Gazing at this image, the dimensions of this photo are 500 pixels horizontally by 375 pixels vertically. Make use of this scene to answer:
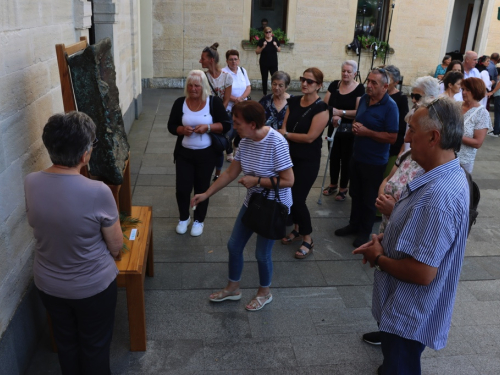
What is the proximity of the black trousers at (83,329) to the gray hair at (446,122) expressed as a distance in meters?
1.96

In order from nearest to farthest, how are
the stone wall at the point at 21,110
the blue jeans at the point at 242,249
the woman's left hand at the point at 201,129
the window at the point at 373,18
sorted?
the stone wall at the point at 21,110
the blue jeans at the point at 242,249
the woman's left hand at the point at 201,129
the window at the point at 373,18

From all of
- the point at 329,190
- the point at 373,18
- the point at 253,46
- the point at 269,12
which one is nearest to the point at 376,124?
the point at 329,190

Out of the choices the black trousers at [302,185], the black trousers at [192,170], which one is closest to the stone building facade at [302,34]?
the black trousers at [192,170]

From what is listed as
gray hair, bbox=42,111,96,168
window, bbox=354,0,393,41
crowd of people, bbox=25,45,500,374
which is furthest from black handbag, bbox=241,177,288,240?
window, bbox=354,0,393,41

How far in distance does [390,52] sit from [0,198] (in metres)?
14.4

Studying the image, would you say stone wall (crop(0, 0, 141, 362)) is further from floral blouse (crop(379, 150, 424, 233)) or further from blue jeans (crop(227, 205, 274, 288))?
floral blouse (crop(379, 150, 424, 233))

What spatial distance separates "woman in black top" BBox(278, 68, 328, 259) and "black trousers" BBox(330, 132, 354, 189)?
1.34 metres

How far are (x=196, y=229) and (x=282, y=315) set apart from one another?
5.53ft

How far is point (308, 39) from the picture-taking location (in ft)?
48.4

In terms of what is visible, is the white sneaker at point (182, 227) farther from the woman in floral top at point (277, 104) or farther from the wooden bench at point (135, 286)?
the wooden bench at point (135, 286)

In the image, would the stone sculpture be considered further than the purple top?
Yes

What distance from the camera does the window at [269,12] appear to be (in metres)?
15.2

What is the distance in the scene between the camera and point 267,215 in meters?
3.66

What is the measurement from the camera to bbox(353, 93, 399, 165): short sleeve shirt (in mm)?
4984
